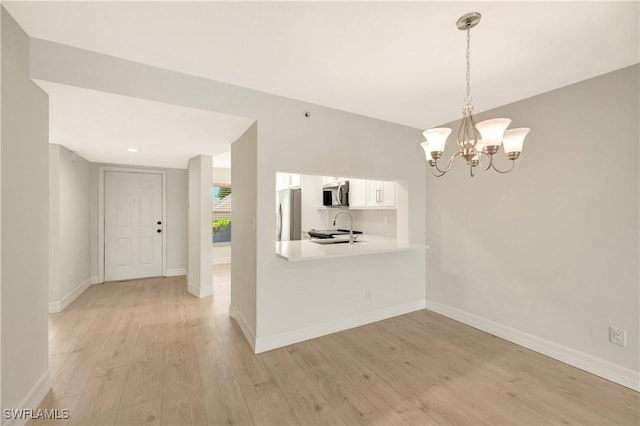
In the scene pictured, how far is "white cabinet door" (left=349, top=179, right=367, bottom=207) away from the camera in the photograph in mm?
4035

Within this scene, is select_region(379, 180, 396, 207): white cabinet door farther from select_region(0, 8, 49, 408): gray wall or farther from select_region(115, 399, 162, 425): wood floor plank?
select_region(0, 8, 49, 408): gray wall

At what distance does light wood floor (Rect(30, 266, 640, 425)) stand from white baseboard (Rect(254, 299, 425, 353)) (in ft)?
0.26

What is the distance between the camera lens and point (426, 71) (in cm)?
220

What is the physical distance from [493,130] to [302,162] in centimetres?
170

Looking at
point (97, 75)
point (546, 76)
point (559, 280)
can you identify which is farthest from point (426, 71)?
point (97, 75)

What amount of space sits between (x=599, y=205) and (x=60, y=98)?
4450mm

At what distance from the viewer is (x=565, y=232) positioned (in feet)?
8.05

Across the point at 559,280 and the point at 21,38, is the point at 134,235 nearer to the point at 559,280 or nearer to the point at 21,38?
the point at 21,38

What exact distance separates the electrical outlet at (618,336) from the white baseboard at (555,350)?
185 mm

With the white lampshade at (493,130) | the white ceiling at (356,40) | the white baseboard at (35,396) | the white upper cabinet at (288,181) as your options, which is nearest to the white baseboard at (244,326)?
the white baseboard at (35,396)

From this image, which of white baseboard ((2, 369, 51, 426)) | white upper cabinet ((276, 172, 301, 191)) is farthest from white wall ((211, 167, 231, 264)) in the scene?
white baseboard ((2, 369, 51, 426))

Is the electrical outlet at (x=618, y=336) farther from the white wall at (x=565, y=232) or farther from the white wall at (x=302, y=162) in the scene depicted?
the white wall at (x=302, y=162)

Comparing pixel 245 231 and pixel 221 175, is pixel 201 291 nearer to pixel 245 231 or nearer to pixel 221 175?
pixel 245 231

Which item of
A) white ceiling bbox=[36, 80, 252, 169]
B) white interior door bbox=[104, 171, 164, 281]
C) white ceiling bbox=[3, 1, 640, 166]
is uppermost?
white ceiling bbox=[3, 1, 640, 166]
